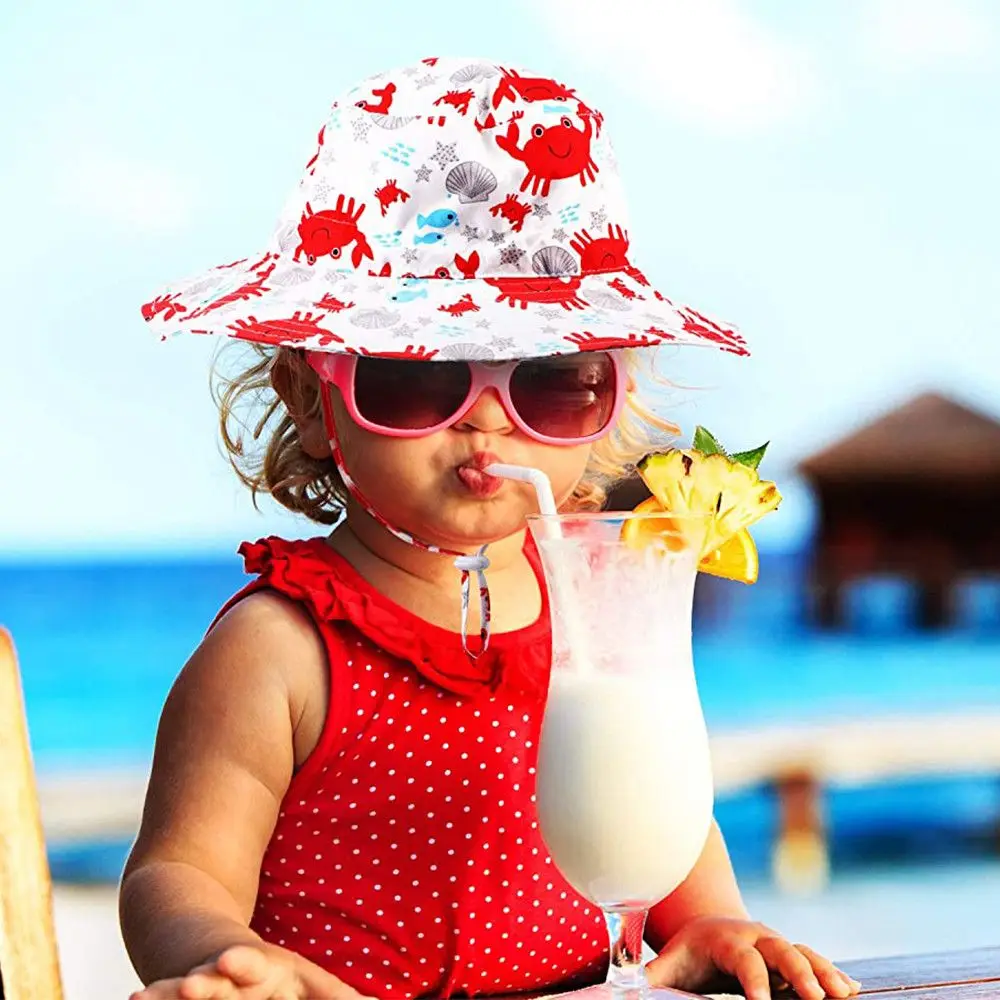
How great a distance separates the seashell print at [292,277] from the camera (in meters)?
1.68

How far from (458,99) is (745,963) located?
0.88 meters

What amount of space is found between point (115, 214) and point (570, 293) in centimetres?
1109

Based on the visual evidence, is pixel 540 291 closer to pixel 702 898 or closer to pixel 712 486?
pixel 712 486

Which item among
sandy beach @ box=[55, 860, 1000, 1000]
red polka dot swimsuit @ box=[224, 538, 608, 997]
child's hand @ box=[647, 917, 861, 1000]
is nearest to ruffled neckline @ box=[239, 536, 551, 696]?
red polka dot swimsuit @ box=[224, 538, 608, 997]

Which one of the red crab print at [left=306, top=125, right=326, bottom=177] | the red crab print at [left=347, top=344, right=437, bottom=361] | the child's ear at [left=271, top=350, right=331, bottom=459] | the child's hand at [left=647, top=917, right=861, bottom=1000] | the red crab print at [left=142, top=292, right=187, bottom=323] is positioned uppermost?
the red crab print at [left=306, top=125, right=326, bottom=177]

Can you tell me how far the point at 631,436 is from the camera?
7.06ft

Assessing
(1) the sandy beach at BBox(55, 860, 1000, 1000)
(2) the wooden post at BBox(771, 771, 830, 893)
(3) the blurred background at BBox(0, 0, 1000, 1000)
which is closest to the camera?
(1) the sandy beach at BBox(55, 860, 1000, 1000)

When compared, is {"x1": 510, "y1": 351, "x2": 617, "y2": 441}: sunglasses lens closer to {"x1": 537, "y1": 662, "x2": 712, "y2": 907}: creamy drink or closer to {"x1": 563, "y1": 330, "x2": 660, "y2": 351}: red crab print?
{"x1": 563, "y1": 330, "x2": 660, "y2": 351}: red crab print

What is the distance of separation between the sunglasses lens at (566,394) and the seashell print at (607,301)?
0.06m

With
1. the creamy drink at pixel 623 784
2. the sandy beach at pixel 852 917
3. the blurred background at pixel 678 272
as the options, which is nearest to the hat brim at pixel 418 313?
the creamy drink at pixel 623 784

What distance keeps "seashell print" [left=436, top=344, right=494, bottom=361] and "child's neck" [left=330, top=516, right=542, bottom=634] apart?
28cm

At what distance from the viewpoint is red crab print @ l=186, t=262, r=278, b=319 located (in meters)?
1.63

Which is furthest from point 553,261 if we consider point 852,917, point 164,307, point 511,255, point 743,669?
point 743,669

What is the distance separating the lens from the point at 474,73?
5.76 feet
